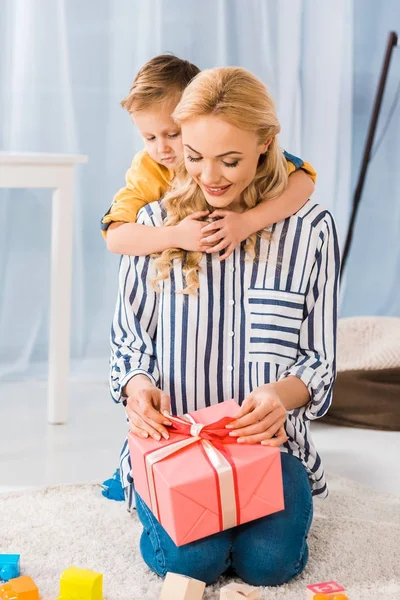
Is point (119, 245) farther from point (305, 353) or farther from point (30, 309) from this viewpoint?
point (30, 309)

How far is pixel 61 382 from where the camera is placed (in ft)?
6.86

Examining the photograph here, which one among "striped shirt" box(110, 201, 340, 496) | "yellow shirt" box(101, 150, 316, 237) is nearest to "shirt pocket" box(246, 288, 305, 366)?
"striped shirt" box(110, 201, 340, 496)

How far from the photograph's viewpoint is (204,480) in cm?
119

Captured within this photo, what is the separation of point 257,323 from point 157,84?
47 centimetres

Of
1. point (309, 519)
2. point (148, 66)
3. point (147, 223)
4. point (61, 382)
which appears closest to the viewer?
point (309, 519)

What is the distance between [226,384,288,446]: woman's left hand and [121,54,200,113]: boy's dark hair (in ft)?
1.94

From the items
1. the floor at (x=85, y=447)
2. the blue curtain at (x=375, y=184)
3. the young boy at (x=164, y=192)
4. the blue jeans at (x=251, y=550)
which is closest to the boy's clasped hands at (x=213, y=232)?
the young boy at (x=164, y=192)

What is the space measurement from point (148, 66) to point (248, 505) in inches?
32.2

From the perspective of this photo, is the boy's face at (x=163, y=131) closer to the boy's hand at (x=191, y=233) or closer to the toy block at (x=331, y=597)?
the boy's hand at (x=191, y=233)

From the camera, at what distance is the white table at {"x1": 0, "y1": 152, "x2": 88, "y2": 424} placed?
1.95 m

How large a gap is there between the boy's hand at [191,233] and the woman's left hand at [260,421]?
0.26 m

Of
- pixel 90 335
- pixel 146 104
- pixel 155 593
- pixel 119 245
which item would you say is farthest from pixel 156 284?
pixel 90 335

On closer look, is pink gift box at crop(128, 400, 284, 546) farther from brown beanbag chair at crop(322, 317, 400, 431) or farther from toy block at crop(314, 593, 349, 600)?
brown beanbag chair at crop(322, 317, 400, 431)

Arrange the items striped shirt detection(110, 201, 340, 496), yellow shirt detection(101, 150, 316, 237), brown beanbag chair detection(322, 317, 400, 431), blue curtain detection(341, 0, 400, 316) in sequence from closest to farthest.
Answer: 1. striped shirt detection(110, 201, 340, 496)
2. yellow shirt detection(101, 150, 316, 237)
3. brown beanbag chair detection(322, 317, 400, 431)
4. blue curtain detection(341, 0, 400, 316)
